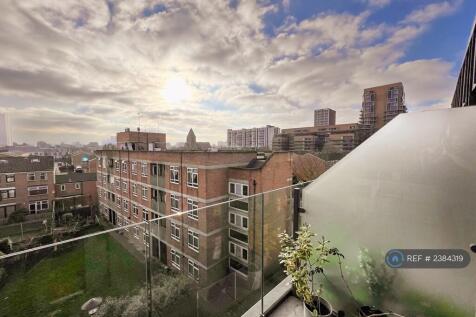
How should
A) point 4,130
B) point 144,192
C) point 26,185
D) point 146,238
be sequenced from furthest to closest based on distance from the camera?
1. point 4,130
2. point 26,185
3. point 144,192
4. point 146,238

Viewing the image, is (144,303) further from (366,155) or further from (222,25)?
(222,25)

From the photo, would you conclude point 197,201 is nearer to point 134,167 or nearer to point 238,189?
point 238,189

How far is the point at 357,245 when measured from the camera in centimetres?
232

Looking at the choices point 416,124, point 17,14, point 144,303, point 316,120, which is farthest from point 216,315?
point 316,120

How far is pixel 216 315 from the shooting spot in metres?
3.30

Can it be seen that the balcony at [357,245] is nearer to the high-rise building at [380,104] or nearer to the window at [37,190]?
the window at [37,190]

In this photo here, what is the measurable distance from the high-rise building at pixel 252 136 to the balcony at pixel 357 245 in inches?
2326

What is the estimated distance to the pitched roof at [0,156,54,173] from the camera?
20.3 m

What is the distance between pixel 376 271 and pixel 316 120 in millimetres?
71376

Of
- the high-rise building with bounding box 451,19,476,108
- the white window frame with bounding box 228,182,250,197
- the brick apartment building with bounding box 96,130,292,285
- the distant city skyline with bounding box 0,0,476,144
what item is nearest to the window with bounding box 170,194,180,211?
the brick apartment building with bounding box 96,130,292,285

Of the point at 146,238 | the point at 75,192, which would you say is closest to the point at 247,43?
the point at 146,238

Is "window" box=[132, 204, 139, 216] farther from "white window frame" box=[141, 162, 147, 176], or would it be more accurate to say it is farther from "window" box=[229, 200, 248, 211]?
"window" box=[229, 200, 248, 211]

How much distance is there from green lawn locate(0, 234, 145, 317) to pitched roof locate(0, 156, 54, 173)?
27.7 metres

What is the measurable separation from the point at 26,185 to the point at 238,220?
92.9 ft
